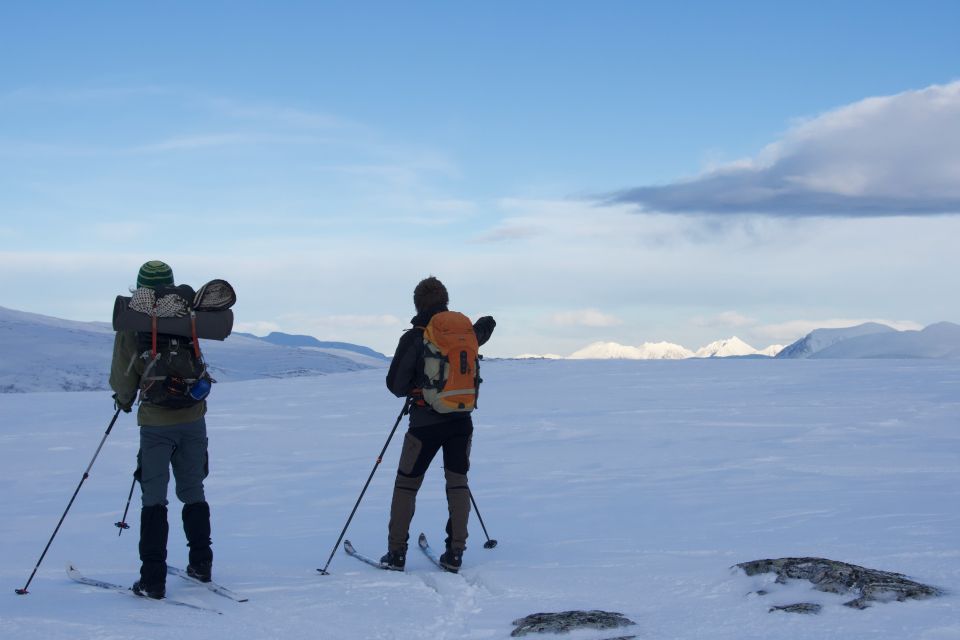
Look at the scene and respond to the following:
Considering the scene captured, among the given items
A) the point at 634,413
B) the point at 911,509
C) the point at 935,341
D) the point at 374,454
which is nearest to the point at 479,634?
the point at 911,509

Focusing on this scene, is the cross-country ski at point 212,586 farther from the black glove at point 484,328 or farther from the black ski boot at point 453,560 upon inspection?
the black glove at point 484,328

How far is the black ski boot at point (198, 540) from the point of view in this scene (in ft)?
19.3

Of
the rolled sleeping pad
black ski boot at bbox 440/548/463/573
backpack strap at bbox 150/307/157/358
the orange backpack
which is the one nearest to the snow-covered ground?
black ski boot at bbox 440/548/463/573

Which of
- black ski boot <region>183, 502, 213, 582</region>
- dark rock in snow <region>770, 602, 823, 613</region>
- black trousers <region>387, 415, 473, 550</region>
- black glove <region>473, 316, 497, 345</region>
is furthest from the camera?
black glove <region>473, 316, 497, 345</region>

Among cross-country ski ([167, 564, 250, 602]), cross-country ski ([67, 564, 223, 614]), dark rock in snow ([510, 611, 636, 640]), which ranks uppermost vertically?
dark rock in snow ([510, 611, 636, 640])

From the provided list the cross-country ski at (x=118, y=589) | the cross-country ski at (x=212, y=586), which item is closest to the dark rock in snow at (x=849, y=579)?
the cross-country ski at (x=212, y=586)

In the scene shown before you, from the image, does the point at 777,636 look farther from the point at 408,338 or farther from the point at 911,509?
the point at 911,509

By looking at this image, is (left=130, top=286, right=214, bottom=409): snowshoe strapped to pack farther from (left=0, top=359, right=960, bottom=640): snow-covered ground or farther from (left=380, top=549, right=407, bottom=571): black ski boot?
(left=380, top=549, right=407, bottom=571): black ski boot

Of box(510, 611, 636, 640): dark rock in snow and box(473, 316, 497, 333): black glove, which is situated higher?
box(473, 316, 497, 333): black glove

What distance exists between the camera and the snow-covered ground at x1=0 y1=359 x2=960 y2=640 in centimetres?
489

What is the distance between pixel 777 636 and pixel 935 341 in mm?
194761

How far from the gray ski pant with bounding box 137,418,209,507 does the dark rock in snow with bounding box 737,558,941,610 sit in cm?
352

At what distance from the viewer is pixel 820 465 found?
33.7ft

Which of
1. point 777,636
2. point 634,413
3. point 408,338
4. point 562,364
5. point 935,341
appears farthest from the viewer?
point 935,341
